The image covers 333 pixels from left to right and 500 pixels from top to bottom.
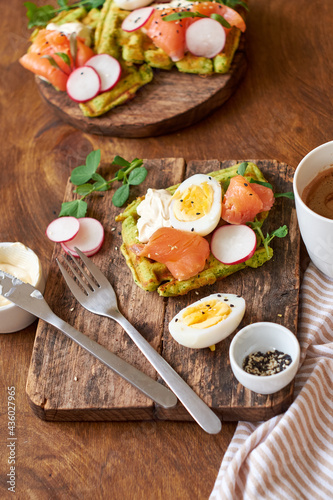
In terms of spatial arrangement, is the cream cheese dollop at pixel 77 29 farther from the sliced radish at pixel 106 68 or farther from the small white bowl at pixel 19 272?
the small white bowl at pixel 19 272

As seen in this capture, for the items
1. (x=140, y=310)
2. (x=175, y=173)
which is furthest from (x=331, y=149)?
(x=140, y=310)

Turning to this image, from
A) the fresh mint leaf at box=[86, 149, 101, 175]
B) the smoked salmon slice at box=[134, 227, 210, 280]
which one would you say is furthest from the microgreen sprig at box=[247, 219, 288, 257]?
the fresh mint leaf at box=[86, 149, 101, 175]

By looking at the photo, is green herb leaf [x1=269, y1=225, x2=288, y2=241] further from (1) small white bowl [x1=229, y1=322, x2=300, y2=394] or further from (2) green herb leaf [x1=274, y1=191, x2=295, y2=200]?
(1) small white bowl [x1=229, y1=322, x2=300, y2=394]

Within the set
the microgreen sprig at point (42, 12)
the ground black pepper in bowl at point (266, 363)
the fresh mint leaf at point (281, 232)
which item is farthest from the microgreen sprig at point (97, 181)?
the microgreen sprig at point (42, 12)

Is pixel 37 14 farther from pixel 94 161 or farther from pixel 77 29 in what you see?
pixel 94 161

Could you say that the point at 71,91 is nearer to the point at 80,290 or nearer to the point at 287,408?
the point at 80,290
